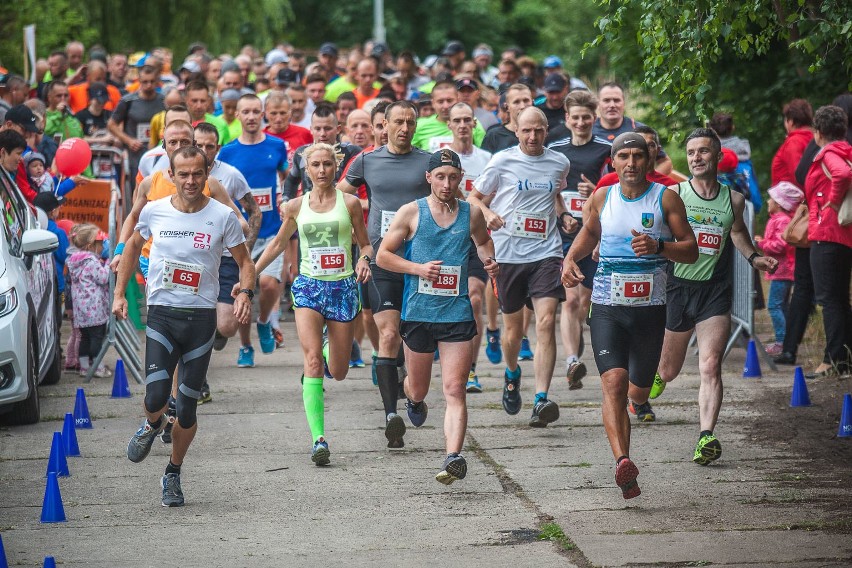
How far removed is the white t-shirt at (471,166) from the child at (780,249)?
2.73 m

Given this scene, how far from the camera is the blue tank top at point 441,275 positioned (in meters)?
8.50

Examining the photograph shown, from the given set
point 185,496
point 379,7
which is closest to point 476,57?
point 185,496

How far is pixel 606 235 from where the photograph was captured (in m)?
8.27

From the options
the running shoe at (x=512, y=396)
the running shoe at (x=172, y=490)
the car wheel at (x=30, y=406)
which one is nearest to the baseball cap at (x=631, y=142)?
the running shoe at (x=512, y=396)

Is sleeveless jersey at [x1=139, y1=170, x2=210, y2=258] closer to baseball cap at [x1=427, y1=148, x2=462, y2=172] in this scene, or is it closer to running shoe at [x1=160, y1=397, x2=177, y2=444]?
running shoe at [x1=160, y1=397, x2=177, y2=444]

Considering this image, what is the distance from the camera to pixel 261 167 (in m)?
12.5

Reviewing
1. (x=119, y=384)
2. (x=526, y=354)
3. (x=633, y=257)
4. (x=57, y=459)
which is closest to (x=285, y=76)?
(x=526, y=354)

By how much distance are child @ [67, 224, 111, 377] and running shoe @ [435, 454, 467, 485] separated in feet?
16.1

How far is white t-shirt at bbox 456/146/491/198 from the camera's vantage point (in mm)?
11648

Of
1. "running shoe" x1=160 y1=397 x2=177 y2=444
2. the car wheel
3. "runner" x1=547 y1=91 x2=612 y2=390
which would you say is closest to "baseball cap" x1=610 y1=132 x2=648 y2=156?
"runner" x1=547 y1=91 x2=612 y2=390

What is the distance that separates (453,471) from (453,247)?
137cm

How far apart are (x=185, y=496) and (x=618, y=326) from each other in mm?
2602

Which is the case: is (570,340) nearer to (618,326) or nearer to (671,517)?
(618,326)

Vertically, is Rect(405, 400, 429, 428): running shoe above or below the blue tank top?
below
